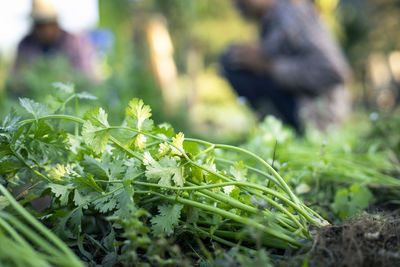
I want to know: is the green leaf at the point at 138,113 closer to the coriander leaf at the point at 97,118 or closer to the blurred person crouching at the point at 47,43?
the coriander leaf at the point at 97,118

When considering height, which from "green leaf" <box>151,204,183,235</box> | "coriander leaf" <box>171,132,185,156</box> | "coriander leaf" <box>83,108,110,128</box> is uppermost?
"coriander leaf" <box>171,132,185,156</box>

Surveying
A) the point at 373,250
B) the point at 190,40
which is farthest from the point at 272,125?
the point at 190,40

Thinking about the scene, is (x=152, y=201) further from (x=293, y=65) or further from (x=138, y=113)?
(x=293, y=65)

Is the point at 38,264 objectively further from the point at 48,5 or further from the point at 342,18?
the point at 342,18

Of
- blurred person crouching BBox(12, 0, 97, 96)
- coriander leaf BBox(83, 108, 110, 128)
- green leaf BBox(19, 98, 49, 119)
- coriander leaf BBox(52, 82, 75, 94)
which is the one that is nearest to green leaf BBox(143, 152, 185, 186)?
coriander leaf BBox(83, 108, 110, 128)

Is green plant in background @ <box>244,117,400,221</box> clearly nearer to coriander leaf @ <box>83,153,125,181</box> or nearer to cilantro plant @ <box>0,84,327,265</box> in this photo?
cilantro plant @ <box>0,84,327,265</box>

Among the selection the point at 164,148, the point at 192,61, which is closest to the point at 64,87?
the point at 164,148

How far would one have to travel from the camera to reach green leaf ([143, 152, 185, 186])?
622mm

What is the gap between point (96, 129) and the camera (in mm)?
652

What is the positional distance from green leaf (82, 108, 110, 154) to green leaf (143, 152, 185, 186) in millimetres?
101

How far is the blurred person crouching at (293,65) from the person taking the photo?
3.34 m

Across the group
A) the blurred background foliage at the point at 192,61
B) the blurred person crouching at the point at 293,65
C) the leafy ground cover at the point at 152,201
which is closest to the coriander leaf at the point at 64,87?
the leafy ground cover at the point at 152,201

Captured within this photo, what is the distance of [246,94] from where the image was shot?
395 centimetres

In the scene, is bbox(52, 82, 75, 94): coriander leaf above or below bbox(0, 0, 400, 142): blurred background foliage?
below
